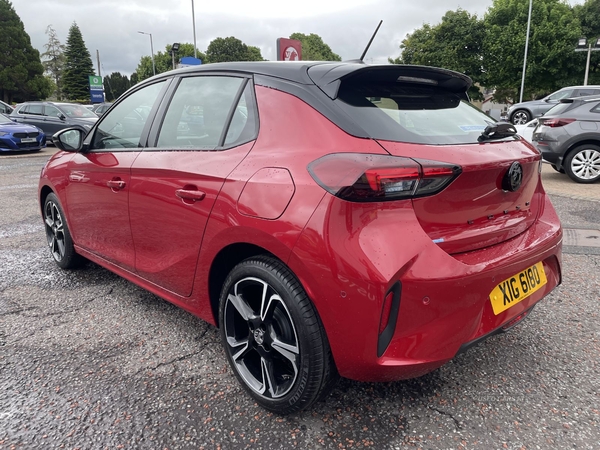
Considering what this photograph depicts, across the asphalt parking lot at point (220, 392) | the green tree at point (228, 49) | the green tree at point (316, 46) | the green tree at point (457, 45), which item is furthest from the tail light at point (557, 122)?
the green tree at point (316, 46)

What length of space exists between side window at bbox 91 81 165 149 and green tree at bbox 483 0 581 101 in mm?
39216

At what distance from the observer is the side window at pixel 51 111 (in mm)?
17188

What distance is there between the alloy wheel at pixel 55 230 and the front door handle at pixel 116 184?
1136 millimetres

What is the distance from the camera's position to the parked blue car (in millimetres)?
13938

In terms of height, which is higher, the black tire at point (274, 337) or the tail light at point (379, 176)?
the tail light at point (379, 176)

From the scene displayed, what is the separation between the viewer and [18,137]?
1411 cm

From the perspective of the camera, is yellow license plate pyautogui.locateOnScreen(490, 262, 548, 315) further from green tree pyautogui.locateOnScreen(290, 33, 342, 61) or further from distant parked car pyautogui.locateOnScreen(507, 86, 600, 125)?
green tree pyautogui.locateOnScreen(290, 33, 342, 61)

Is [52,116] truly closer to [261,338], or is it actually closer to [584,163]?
[584,163]

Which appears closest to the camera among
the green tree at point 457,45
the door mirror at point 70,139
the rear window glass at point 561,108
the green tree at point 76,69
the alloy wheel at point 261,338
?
the alloy wheel at point 261,338

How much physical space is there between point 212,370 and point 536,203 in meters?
1.91

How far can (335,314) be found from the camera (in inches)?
71.1

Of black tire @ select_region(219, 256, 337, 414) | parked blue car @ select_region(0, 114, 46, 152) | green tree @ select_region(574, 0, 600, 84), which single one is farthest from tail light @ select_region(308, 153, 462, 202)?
green tree @ select_region(574, 0, 600, 84)

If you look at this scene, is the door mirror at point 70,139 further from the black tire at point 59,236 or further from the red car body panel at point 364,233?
the red car body panel at point 364,233

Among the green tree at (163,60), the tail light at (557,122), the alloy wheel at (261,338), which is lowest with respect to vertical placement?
the alloy wheel at (261,338)
